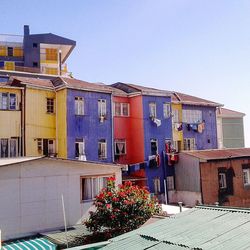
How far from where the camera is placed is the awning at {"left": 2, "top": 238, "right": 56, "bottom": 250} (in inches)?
664

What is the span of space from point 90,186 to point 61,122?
9.82 m

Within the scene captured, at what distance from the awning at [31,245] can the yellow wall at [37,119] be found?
12.6 m

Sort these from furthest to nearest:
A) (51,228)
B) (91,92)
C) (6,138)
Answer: (91,92)
(6,138)
(51,228)

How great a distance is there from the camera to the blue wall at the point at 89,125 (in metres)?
30.5

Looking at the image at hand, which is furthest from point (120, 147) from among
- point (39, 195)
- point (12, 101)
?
point (39, 195)

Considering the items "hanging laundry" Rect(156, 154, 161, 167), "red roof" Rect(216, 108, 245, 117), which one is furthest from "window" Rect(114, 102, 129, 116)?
"red roof" Rect(216, 108, 245, 117)

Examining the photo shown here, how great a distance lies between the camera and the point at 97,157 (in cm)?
3222

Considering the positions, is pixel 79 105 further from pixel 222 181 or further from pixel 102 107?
pixel 222 181

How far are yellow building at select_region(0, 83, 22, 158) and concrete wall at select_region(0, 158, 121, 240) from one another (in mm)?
10003

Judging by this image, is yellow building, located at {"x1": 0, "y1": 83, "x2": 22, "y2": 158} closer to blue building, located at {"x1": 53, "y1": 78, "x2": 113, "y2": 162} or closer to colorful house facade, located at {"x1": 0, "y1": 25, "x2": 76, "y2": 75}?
blue building, located at {"x1": 53, "y1": 78, "x2": 113, "y2": 162}

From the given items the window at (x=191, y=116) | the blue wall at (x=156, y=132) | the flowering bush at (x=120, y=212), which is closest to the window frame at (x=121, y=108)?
the blue wall at (x=156, y=132)

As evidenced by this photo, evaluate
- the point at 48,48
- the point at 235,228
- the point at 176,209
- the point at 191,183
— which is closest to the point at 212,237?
the point at 235,228

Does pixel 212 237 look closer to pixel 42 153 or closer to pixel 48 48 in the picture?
pixel 42 153

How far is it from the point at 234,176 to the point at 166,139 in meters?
8.20
